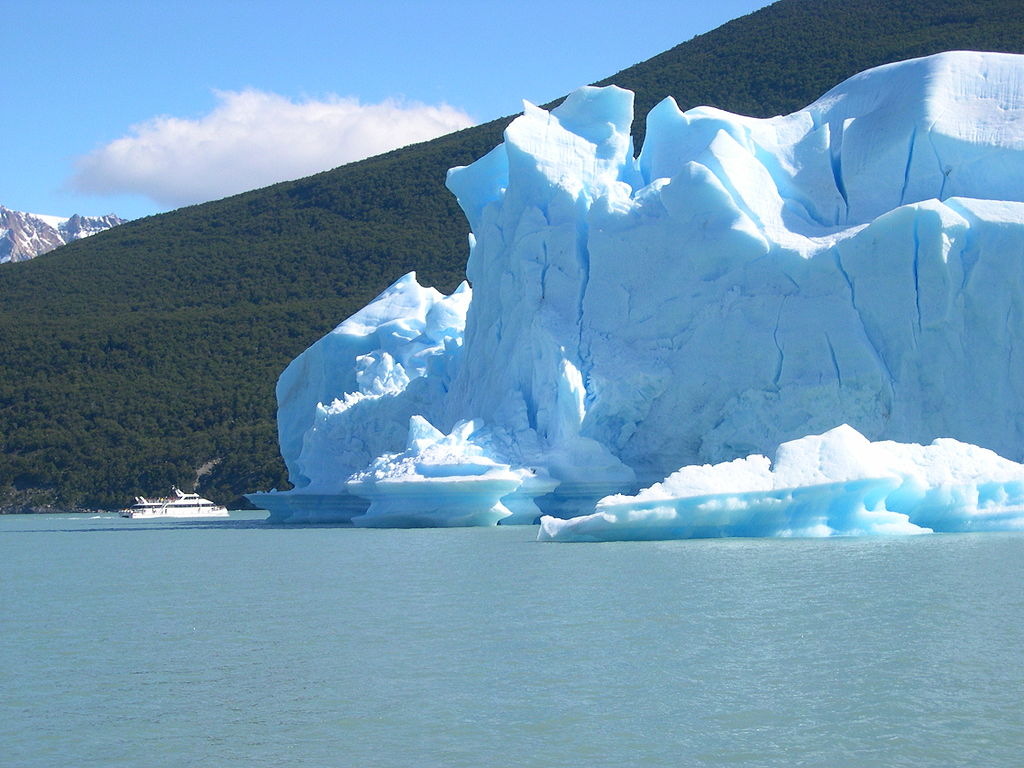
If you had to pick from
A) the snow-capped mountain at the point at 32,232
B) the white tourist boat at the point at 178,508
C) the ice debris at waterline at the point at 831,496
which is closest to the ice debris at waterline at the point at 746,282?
the ice debris at waterline at the point at 831,496

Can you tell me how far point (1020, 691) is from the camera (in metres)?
6.82

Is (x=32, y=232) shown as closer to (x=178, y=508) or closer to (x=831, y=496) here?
(x=178, y=508)

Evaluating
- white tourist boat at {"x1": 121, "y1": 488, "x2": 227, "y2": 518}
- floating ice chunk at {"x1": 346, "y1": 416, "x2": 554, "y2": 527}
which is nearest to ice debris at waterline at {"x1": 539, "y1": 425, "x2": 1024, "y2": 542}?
floating ice chunk at {"x1": 346, "y1": 416, "x2": 554, "y2": 527}

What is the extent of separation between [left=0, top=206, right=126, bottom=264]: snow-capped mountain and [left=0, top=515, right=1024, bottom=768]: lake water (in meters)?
170

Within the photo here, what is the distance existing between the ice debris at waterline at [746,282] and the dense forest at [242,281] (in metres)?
22.4

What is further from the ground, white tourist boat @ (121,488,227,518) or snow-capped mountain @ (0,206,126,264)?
snow-capped mountain @ (0,206,126,264)

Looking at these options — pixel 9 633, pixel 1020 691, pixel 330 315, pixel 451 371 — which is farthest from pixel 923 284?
pixel 330 315

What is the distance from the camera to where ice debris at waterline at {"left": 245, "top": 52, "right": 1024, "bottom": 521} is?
15.8 meters

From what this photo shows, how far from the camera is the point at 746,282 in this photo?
17047mm

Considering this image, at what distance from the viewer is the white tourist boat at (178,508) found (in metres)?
Answer: 35.9

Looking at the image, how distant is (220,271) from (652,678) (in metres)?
46.9

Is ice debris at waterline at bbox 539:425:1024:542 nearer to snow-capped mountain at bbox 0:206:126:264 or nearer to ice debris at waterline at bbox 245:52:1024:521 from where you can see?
ice debris at waterline at bbox 245:52:1024:521

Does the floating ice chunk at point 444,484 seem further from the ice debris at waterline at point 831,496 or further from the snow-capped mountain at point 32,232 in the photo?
the snow-capped mountain at point 32,232

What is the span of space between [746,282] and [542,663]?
9.96 meters
